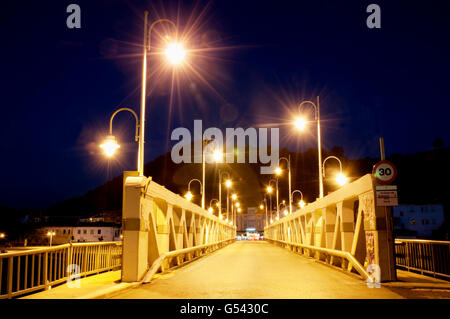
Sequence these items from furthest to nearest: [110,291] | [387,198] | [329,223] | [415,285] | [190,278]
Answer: [329,223]
[190,278]
[387,198]
[415,285]
[110,291]

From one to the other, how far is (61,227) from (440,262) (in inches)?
4867

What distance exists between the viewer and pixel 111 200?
19025 cm

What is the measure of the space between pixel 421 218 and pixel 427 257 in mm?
90696

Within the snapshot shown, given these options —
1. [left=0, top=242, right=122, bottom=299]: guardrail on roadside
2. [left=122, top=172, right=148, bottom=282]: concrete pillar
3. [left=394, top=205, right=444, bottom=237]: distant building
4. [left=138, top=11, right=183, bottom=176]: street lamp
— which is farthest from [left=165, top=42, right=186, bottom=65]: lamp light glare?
[left=394, top=205, right=444, bottom=237]: distant building

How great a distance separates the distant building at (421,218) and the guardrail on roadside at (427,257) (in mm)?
86100

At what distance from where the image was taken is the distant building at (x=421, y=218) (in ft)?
314

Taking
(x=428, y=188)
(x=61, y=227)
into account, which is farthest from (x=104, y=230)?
(x=428, y=188)

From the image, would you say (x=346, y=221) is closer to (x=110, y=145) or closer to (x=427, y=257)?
(x=427, y=257)

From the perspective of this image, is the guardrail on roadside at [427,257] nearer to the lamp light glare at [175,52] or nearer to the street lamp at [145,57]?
the street lamp at [145,57]

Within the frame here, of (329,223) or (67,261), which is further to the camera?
(329,223)

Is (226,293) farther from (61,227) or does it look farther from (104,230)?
(61,227)

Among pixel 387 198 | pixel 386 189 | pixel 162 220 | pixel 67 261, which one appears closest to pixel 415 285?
pixel 387 198

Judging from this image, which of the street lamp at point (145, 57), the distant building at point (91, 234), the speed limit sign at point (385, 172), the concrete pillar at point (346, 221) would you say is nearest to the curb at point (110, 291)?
the street lamp at point (145, 57)

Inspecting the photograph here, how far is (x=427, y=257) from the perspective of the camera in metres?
14.4
